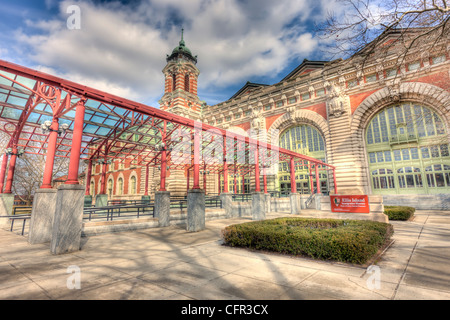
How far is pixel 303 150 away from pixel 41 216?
27769 mm

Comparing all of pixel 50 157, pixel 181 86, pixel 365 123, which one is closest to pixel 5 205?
pixel 50 157

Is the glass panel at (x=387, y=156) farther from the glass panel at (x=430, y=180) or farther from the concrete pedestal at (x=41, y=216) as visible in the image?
the concrete pedestal at (x=41, y=216)

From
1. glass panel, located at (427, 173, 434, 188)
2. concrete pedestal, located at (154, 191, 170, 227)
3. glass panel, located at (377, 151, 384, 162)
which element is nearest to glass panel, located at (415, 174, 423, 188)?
glass panel, located at (427, 173, 434, 188)

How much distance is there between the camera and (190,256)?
19.8ft

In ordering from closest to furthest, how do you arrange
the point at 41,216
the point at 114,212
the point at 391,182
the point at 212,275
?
the point at 212,275
the point at 41,216
the point at 114,212
the point at 391,182

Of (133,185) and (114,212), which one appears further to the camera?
(133,185)

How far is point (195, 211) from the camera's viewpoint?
10.6m

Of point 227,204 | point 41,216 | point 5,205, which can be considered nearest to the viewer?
point 41,216

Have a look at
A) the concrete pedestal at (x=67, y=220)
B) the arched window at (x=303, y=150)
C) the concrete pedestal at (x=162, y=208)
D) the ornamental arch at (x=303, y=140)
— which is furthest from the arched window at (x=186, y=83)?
the concrete pedestal at (x=67, y=220)

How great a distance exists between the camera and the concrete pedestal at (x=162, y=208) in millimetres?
11793

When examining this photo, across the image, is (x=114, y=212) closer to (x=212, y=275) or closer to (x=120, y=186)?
(x=212, y=275)

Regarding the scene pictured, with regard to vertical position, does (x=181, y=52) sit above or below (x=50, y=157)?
above

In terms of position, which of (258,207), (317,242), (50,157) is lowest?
(317,242)
